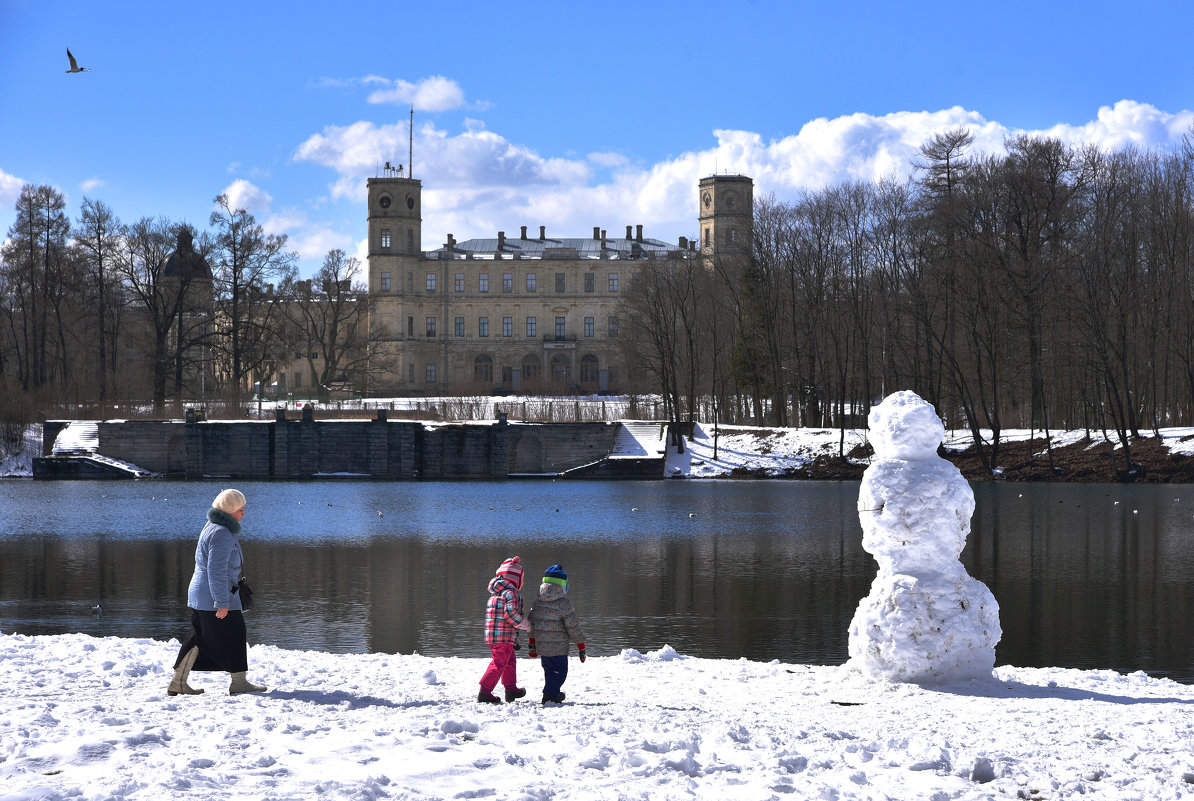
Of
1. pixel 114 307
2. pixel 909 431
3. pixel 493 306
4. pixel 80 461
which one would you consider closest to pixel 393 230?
pixel 493 306

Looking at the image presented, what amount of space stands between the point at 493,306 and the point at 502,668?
275 feet

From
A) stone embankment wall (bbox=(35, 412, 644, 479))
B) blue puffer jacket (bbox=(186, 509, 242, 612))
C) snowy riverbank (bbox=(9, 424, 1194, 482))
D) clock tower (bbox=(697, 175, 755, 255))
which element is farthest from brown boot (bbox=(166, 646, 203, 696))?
clock tower (bbox=(697, 175, 755, 255))

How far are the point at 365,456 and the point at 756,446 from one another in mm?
15542

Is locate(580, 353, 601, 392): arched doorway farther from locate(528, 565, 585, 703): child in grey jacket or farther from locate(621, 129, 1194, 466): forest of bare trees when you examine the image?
locate(528, 565, 585, 703): child in grey jacket

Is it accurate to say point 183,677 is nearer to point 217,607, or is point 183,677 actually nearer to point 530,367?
point 217,607

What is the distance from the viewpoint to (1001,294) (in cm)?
4019

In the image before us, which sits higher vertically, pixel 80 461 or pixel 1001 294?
pixel 1001 294

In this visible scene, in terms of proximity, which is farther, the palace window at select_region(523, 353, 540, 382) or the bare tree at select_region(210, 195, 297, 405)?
the palace window at select_region(523, 353, 540, 382)

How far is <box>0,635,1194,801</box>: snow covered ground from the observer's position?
219 inches

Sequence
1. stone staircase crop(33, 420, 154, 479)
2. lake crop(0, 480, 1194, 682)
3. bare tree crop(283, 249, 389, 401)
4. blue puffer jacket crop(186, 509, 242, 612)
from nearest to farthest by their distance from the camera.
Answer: blue puffer jacket crop(186, 509, 242, 612)
lake crop(0, 480, 1194, 682)
stone staircase crop(33, 420, 154, 479)
bare tree crop(283, 249, 389, 401)

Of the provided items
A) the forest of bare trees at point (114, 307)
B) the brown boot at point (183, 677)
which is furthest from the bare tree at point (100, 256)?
the brown boot at point (183, 677)

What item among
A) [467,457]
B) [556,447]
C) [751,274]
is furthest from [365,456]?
[751,274]

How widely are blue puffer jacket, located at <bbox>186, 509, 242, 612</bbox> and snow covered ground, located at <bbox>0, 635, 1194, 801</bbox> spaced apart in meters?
0.62

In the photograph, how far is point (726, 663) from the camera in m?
10.3
